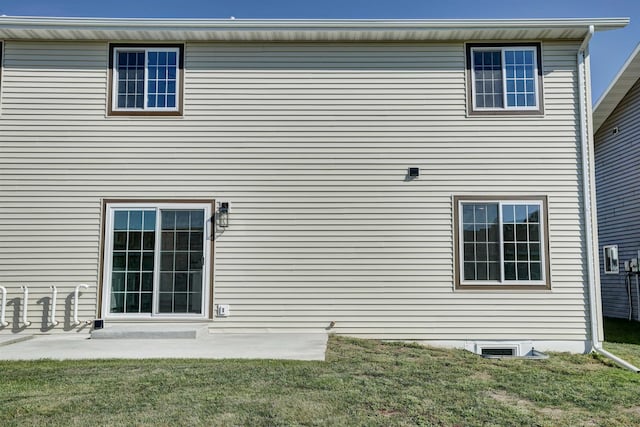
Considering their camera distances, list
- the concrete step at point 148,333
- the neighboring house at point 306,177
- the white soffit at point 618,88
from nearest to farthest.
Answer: the concrete step at point 148,333 < the neighboring house at point 306,177 < the white soffit at point 618,88

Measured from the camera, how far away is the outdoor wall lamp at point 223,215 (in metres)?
7.77

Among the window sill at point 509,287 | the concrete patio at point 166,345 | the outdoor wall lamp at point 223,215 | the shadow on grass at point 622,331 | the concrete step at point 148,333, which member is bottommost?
the shadow on grass at point 622,331

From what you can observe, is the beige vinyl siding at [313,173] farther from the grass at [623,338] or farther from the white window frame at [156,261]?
the grass at [623,338]

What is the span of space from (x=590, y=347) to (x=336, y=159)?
4588 mm

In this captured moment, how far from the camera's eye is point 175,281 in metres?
7.68

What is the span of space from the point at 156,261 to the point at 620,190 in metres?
11.0

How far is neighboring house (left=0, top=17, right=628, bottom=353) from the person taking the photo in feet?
25.1

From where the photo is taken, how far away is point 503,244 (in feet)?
25.2

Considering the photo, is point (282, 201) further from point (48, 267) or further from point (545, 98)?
point (545, 98)

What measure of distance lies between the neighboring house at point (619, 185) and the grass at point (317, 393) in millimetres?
7086

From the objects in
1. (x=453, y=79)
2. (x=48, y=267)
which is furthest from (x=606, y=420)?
(x=48, y=267)

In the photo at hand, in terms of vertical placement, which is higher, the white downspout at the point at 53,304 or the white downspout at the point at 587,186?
the white downspout at the point at 587,186

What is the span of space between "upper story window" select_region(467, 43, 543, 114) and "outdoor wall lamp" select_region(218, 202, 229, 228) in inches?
156

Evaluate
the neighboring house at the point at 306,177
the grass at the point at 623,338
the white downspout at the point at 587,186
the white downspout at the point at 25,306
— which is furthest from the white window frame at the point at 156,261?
the grass at the point at 623,338
